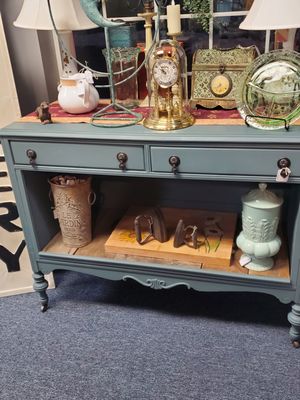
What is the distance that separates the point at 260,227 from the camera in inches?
59.1

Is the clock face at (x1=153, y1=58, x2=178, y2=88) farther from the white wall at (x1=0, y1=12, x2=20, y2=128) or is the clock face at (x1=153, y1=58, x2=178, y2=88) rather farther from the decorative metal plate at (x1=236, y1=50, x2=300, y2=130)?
the white wall at (x1=0, y1=12, x2=20, y2=128)

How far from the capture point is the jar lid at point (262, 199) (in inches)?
58.1

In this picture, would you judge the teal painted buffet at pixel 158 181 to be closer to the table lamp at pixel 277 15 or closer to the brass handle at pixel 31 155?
the brass handle at pixel 31 155

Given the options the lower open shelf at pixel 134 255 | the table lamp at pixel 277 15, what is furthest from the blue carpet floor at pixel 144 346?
the table lamp at pixel 277 15

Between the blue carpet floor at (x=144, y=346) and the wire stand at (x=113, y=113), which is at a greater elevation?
the wire stand at (x=113, y=113)

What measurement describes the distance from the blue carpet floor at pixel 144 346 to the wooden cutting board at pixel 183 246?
0.33 metres

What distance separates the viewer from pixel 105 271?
1.73 metres

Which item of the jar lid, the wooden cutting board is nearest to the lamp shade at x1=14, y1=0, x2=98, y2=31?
the wooden cutting board

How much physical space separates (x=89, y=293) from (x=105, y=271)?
0.34m

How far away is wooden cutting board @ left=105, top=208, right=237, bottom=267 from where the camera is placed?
5.31 ft

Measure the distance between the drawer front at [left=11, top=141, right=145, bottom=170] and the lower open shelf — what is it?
42 centimetres

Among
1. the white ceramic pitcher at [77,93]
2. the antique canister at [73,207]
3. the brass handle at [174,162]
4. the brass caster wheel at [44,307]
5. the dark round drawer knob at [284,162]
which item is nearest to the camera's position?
the dark round drawer knob at [284,162]

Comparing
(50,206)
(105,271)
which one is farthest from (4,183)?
(105,271)

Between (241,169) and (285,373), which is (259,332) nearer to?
(285,373)
